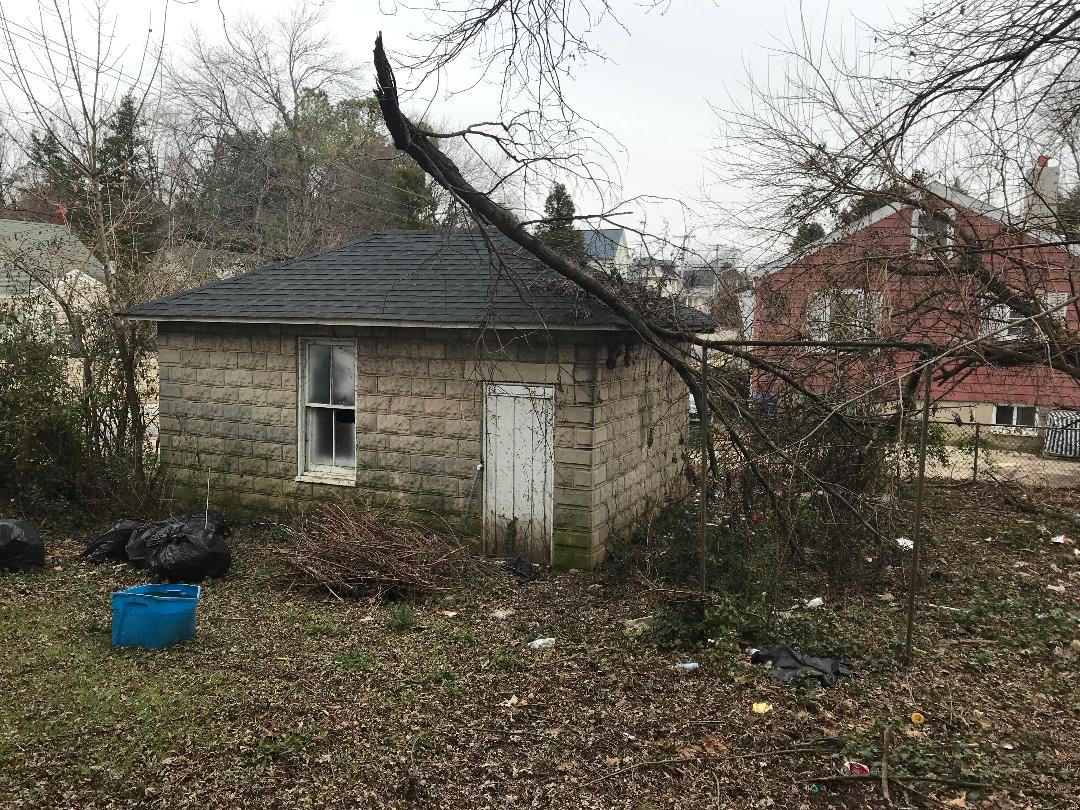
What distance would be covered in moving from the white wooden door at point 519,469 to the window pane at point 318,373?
7.52ft

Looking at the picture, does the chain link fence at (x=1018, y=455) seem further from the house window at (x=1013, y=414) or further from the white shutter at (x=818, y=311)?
the white shutter at (x=818, y=311)

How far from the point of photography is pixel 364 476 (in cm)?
983

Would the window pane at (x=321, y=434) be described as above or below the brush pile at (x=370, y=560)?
above

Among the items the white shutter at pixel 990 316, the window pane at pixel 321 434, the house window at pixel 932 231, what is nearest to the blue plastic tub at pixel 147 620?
the window pane at pixel 321 434

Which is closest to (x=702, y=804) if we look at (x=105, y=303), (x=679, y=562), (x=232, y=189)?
(x=679, y=562)

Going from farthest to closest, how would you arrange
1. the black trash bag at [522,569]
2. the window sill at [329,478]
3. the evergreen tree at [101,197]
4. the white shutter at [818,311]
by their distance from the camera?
1. the evergreen tree at [101,197]
2. the window sill at [329,478]
3. the white shutter at [818,311]
4. the black trash bag at [522,569]

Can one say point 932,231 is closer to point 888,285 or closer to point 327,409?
point 888,285

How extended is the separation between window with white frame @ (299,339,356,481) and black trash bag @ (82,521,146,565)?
210cm

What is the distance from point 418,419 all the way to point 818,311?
5.13m

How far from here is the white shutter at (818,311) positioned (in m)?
9.46

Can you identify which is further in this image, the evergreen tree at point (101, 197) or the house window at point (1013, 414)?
the house window at point (1013, 414)

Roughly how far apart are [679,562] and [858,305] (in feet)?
13.1

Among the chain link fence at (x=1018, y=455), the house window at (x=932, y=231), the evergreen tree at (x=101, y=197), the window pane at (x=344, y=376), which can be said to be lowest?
the chain link fence at (x=1018, y=455)

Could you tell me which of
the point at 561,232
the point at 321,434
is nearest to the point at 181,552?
the point at 321,434
